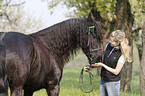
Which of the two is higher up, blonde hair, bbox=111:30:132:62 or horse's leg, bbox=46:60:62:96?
blonde hair, bbox=111:30:132:62

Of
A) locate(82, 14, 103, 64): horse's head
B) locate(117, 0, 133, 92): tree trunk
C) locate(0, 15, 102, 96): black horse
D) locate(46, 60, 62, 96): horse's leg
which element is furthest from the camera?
locate(117, 0, 133, 92): tree trunk

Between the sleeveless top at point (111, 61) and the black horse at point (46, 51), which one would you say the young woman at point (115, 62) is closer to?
the sleeveless top at point (111, 61)

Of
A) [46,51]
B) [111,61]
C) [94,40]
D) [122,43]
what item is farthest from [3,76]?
[122,43]

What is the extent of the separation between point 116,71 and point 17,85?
2070mm

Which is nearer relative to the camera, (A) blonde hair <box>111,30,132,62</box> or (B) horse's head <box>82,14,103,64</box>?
(A) blonde hair <box>111,30,132,62</box>

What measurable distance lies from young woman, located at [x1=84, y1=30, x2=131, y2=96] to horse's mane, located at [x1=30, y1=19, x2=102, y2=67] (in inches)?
27.6

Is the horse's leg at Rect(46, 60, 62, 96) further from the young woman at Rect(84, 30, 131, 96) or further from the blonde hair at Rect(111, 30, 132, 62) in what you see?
the blonde hair at Rect(111, 30, 132, 62)

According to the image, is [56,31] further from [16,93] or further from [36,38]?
[16,93]

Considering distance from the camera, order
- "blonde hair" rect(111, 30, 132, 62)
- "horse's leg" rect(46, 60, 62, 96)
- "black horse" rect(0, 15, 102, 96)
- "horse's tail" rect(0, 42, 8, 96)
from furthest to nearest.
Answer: "blonde hair" rect(111, 30, 132, 62) → "horse's leg" rect(46, 60, 62, 96) → "black horse" rect(0, 15, 102, 96) → "horse's tail" rect(0, 42, 8, 96)

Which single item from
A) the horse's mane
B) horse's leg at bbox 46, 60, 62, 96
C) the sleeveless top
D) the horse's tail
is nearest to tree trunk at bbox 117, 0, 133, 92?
the sleeveless top

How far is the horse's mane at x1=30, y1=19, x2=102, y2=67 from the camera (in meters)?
4.23

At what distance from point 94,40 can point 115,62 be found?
0.67 metres

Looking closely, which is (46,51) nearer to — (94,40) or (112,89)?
(94,40)

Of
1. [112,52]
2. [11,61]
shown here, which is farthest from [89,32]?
[11,61]
